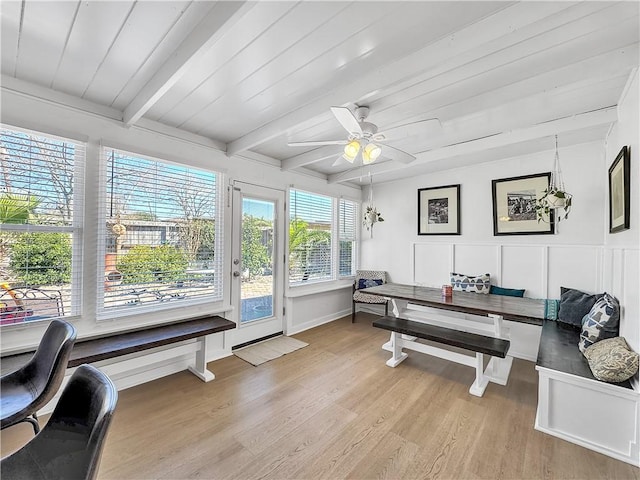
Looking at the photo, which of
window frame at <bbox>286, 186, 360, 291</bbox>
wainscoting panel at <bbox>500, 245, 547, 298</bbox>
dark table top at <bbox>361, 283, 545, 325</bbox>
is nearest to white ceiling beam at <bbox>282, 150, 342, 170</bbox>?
window frame at <bbox>286, 186, 360, 291</bbox>

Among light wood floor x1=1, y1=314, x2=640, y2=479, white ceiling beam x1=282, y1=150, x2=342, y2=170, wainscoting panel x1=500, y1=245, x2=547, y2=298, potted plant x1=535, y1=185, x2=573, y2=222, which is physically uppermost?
white ceiling beam x1=282, y1=150, x2=342, y2=170

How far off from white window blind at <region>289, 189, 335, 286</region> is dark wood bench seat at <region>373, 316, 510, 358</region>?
1.57 m

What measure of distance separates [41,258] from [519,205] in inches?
192

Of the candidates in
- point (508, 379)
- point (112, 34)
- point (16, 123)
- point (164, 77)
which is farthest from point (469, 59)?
point (16, 123)

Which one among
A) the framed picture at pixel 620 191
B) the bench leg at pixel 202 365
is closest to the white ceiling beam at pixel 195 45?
the bench leg at pixel 202 365

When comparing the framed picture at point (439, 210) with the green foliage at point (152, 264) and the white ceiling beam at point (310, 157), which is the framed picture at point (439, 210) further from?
the green foliage at point (152, 264)

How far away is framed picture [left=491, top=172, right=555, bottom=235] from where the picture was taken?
11.2 ft

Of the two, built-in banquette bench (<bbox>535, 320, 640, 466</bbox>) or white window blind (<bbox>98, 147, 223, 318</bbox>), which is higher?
white window blind (<bbox>98, 147, 223, 318</bbox>)

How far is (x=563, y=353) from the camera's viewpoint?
225cm

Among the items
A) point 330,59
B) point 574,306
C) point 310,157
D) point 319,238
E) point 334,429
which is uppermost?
point 330,59

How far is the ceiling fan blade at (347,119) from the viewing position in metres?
1.87

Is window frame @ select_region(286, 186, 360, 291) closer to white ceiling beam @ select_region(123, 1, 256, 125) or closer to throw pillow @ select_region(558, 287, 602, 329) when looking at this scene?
white ceiling beam @ select_region(123, 1, 256, 125)

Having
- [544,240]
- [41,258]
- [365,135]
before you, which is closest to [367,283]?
[544,240]

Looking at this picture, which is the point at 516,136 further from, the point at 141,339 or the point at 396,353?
the point at 141,339
